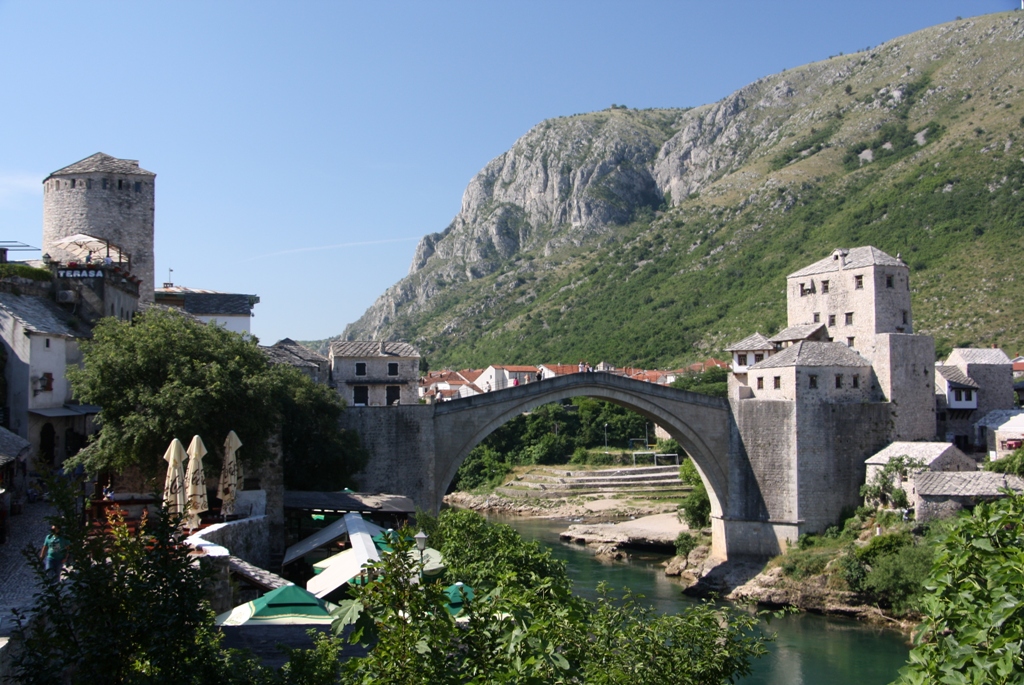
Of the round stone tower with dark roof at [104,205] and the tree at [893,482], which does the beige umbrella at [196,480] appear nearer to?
the round stone tower with dark roof at [104,205]

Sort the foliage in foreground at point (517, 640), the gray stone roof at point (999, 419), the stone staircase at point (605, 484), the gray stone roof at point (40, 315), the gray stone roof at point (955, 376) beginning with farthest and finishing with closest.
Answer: the stone staircase at point (605, 484), the gray stone roof at point (955, 376), the gray stone roof at point (999, 419), the gray stone roof at point (40, 315), the foliage in foreground at point (517, 640)

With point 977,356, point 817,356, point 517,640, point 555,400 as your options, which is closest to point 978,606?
point 517,640

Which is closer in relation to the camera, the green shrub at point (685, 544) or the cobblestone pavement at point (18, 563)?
the cobblestone pavement at point (18, 563)

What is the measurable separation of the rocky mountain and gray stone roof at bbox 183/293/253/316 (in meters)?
38.7

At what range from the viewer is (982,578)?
20.6 ft

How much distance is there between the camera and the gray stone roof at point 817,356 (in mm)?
34188

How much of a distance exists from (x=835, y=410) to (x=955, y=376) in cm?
681

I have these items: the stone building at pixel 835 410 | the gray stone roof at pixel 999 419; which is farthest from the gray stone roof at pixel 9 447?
the gray stone roof at pixel 999 419

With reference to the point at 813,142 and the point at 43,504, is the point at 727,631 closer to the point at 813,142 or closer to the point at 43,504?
the point at 43,504

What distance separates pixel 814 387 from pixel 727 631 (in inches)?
1037

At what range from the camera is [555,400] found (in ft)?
110

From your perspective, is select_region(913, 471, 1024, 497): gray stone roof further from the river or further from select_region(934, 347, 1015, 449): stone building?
select_region(934, 347, 1015, 449): stone building

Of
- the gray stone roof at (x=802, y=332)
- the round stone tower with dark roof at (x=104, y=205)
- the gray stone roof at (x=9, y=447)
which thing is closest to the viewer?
the gray stone roof at (x=9, y=447)

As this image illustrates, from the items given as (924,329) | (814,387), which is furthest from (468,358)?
(814,387)
